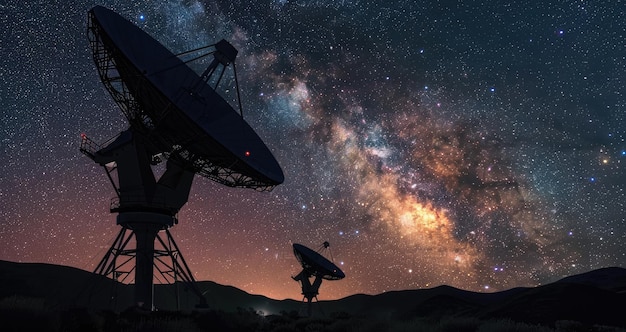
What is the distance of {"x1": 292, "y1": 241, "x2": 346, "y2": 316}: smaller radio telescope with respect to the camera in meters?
41.2

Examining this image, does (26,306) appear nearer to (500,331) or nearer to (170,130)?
(500,331)

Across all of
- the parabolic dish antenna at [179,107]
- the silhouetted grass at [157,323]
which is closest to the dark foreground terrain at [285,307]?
the silhouetted grass at [157,323]

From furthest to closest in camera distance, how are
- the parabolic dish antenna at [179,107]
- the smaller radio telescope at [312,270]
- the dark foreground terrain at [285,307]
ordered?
the smaller radio telescope at [312,270]
the parabolic dish antenna at [179,107]
the dark foreground terrain at [285,307]

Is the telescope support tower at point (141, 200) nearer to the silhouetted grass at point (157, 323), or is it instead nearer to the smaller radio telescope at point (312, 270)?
the silhouetted grass at point (157, 323)

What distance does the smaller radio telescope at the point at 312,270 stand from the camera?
41.2 m

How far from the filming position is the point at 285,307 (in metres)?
150

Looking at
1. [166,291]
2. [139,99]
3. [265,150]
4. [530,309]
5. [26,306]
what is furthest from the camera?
[166,291]

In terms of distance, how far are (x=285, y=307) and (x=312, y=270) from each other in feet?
374

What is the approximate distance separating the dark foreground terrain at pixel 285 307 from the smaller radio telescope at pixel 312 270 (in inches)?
143

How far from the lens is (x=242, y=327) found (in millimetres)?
17531

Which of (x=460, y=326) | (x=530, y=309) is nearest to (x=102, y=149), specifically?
(x=460, y=326)

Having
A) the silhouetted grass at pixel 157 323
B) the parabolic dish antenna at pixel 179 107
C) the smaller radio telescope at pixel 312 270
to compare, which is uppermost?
the parabolic dish antenna at pixel 179 107

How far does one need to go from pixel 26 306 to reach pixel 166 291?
4645 inches

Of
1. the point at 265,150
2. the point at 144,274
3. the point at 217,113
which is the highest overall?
the point at 217,113
